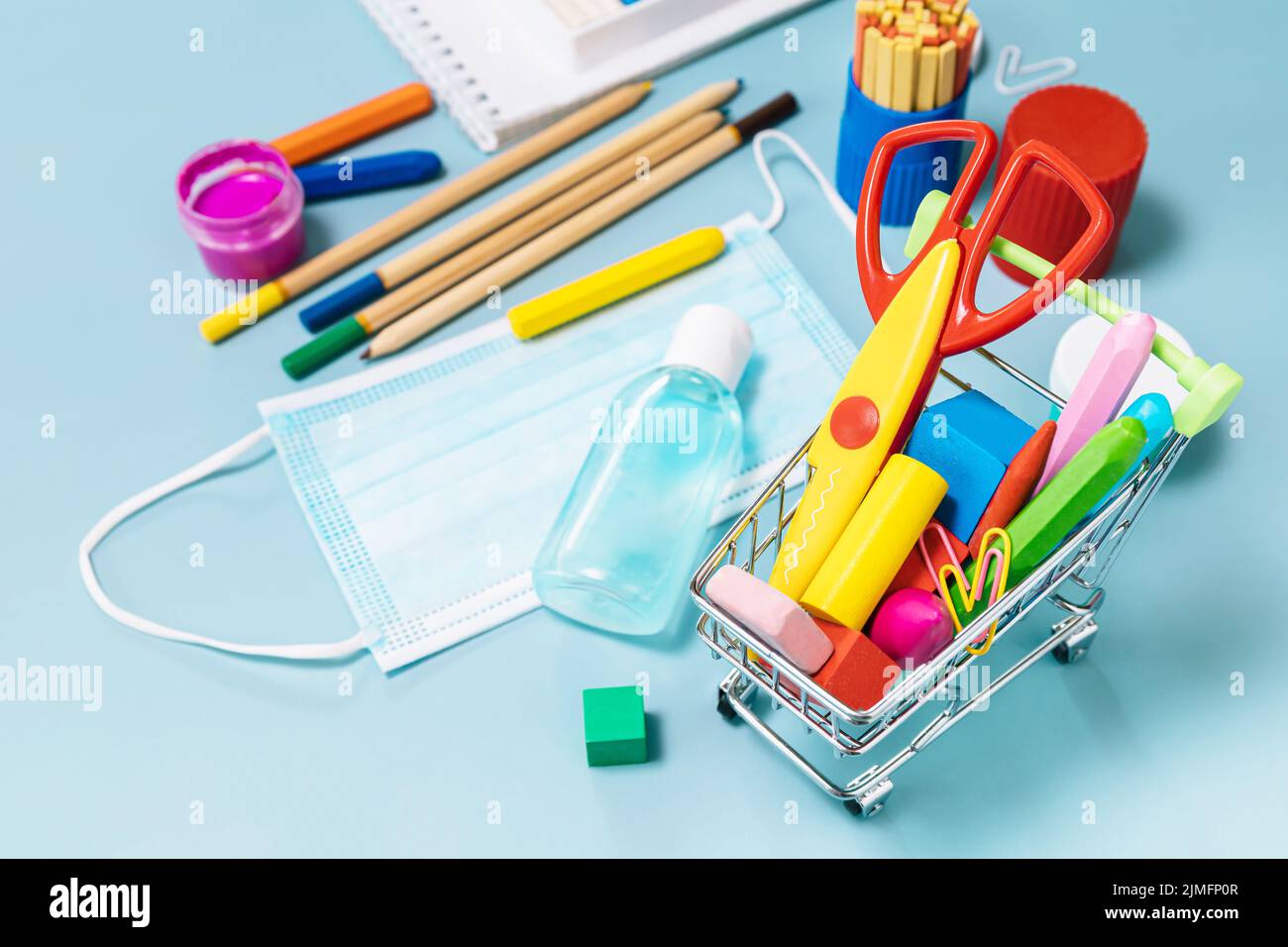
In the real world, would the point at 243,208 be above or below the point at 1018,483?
above

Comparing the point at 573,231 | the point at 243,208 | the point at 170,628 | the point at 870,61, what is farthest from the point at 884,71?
the point at 170,628

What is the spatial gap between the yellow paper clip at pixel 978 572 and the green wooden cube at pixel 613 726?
19 centimetres

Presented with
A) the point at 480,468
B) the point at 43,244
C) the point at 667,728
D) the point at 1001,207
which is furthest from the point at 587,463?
the point at 43,244

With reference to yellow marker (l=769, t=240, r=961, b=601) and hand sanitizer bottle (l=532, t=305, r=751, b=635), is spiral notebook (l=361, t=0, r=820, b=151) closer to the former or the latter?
hand sanitizer bottle (l=532, t=305, r=751, b=635)

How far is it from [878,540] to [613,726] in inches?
7.8

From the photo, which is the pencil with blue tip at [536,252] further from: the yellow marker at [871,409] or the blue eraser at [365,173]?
the yellow marker at [871,409]

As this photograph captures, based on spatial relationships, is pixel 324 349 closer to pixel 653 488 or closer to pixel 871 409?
pixel 653 488

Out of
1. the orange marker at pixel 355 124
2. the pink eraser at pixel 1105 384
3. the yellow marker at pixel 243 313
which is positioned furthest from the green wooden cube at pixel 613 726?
the orange marker at pixel 355 124

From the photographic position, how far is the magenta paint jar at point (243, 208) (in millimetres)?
884

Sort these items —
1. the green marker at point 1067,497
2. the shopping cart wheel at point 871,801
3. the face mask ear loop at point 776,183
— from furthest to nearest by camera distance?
1. the face mask ear loop at point 776,183
2. the shopping cart wheel at point 871,801
3. the green marker at point 1067,497

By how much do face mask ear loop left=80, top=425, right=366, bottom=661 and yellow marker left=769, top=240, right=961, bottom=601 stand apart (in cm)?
28

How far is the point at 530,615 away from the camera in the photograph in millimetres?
777
